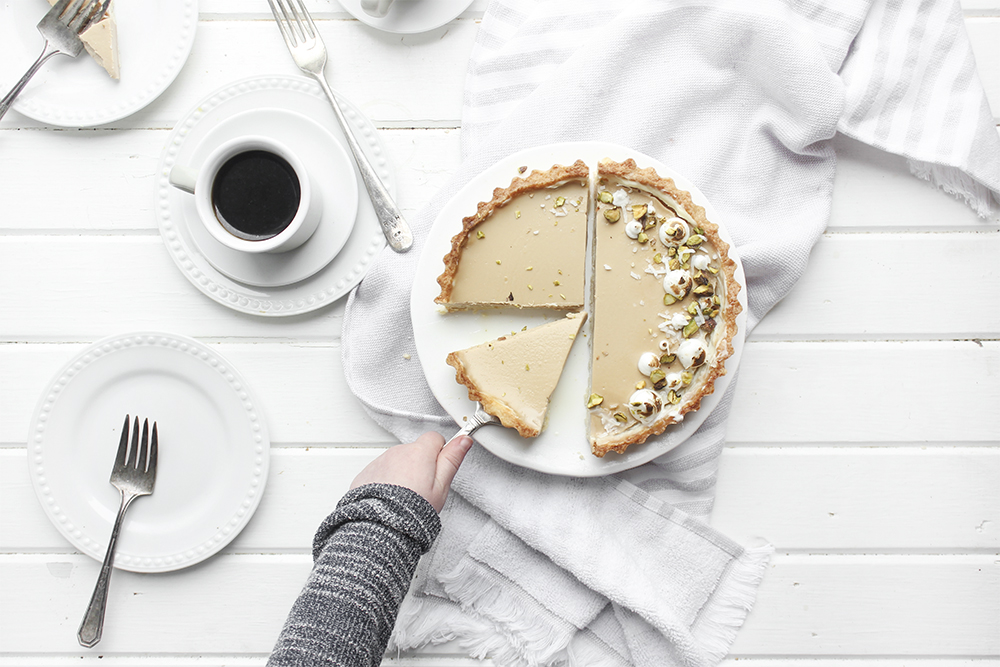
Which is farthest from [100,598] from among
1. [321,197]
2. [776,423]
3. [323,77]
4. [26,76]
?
[776,423]

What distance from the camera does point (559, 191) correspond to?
2.01m

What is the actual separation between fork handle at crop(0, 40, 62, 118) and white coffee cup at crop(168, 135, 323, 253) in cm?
71

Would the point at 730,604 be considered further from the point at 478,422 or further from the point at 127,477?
the point at 127,477

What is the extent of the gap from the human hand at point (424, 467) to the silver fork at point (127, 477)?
2.25 ft

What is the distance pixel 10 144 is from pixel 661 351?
86.0 inches

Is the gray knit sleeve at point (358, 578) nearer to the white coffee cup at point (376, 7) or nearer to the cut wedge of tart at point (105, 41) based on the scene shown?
the white coffee cup at point (376, 7)

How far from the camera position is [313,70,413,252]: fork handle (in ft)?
6.96

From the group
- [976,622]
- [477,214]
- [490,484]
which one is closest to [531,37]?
[477,214]

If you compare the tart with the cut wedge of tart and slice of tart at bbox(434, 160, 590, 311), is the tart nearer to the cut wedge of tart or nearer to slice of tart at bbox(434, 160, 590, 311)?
slice of tart at bbox(434, 160, 590, 311)

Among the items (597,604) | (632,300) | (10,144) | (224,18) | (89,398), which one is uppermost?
(224,18)

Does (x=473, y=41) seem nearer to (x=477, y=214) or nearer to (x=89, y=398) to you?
(x=477, y=214)

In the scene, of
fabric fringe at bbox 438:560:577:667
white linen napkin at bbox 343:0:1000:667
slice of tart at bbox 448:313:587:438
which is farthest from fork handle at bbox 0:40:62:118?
fabric fringe at bbox 438:560:577:667

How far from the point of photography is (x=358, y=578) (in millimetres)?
1775

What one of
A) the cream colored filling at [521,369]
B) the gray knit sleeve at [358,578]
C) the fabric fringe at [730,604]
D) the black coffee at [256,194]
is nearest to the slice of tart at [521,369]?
the cream colored filling at [521,369]
